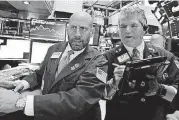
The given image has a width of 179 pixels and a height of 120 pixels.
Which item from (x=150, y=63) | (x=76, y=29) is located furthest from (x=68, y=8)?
(x=150, y=63)

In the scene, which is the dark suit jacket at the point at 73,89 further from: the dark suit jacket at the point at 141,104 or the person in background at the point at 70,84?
the dark suit jacket at the point at 141,104

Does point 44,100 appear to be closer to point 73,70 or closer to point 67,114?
point 67,114

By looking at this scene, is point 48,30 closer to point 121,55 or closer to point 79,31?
point 79,31

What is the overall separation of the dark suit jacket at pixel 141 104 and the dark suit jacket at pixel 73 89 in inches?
9.5

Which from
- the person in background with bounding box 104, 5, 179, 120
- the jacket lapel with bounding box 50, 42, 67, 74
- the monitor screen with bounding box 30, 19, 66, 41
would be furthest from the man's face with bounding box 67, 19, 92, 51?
the monitor screen with bounding box 30, 19, 66, 41

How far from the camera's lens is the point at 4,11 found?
9258 millimetres

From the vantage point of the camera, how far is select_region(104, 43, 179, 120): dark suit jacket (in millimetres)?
1459

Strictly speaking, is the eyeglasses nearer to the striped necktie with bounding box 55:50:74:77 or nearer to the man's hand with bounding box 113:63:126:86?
the striped necktie with bounding box 55:50:74:77

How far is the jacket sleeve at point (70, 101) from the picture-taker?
3.44 ft

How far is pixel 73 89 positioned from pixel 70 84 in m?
0.15

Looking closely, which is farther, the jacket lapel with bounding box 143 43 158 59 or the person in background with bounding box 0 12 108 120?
the jacket lapel with bounding box 143 43 158 59

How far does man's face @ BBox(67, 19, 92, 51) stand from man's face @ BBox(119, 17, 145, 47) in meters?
0.28

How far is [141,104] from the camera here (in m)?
1.45

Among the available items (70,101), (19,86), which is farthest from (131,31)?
(19,86)
